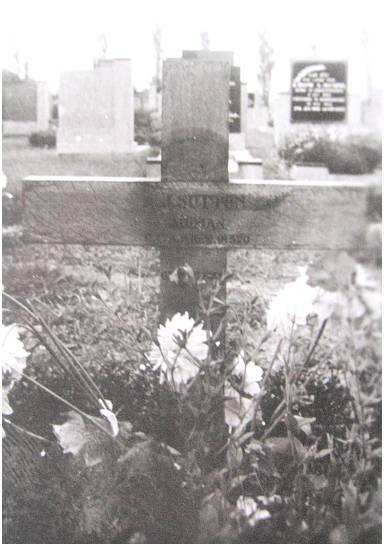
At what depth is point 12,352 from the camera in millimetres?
1563

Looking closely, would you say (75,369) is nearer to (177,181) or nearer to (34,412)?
(34,412)

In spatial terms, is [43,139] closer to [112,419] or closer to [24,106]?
[24,106]

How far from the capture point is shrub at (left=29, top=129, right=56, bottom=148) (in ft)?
5.60

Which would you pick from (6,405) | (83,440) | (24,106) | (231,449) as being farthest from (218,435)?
(24,106)

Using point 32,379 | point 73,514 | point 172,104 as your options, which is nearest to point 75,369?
point 32,379

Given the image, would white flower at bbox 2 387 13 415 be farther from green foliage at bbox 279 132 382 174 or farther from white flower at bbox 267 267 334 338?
green foliage at bbox 279 132 382 174

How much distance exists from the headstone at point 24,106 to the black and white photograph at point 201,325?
0.02 metres

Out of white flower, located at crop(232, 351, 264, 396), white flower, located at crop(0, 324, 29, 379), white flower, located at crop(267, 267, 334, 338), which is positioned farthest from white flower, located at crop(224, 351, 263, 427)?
white flower, located at crop(0, 324, 29, 379)

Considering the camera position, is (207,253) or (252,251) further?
(252,251)

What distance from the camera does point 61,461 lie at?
1537mm

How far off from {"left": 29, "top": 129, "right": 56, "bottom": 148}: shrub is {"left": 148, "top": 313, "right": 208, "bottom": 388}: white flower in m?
0.58

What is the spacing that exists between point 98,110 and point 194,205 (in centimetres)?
59

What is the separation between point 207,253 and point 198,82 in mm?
370

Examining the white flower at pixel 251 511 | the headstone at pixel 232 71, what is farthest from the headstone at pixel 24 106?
the white flower at pixel 251 511
